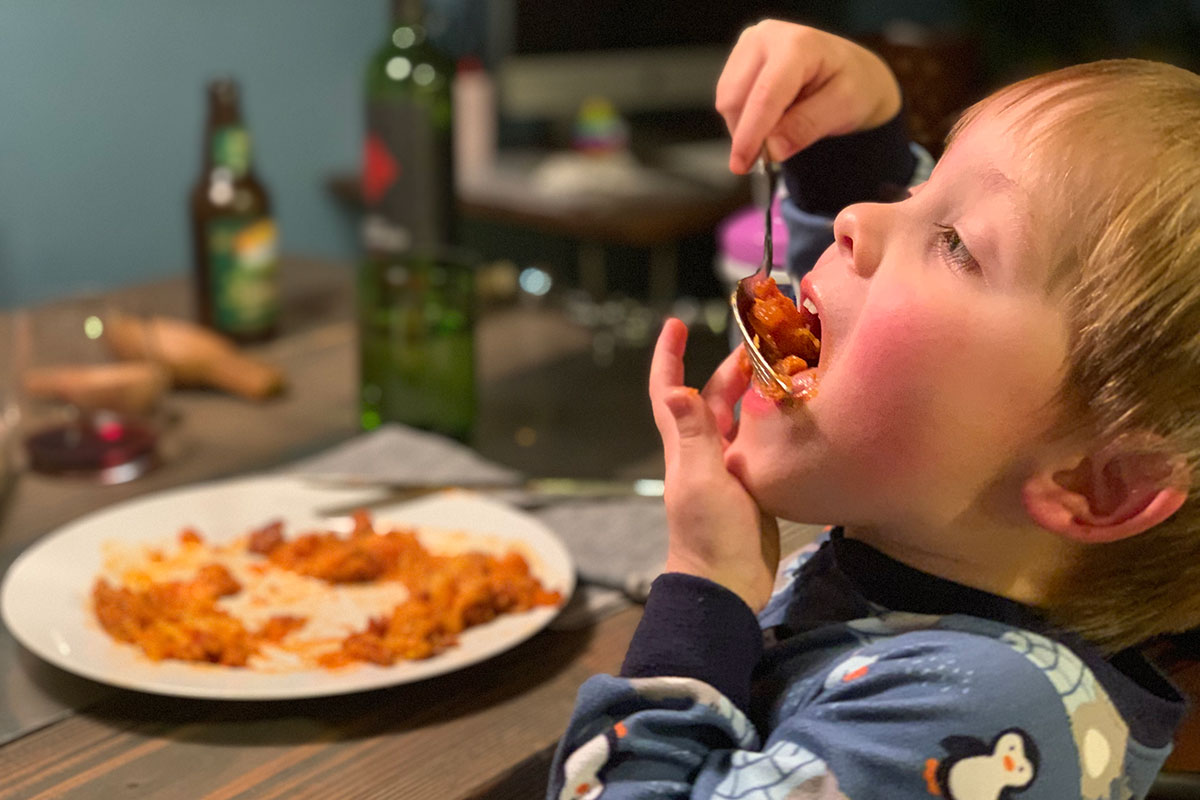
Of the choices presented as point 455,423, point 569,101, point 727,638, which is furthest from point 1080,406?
point 569,101

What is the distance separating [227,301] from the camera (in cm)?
149

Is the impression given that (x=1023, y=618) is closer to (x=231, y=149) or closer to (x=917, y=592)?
(x=917, y=592)

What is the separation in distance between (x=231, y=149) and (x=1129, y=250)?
122 centimetres

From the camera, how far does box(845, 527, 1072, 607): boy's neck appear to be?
583 millimetres

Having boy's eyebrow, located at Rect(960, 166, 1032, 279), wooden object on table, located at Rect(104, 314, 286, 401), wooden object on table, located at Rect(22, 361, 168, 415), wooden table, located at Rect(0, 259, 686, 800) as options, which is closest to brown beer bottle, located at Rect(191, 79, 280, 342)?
wooden object on table, located at Rect(104, 314, 286, 401)

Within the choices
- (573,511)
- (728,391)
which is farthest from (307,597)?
(728,391)

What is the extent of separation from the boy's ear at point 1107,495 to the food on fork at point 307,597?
0.37 m

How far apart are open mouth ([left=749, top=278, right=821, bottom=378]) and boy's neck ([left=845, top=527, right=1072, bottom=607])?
11cm

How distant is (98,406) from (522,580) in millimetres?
570

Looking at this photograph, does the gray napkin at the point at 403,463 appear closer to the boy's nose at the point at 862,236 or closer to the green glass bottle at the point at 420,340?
the green glass bottle at the point at 420,340

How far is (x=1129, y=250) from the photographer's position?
50 centimetres

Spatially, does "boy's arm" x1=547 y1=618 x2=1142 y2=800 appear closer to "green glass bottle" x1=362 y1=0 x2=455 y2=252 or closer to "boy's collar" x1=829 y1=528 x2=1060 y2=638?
"boy's collar" x1=829 y1=528 x2=1060 y2=638

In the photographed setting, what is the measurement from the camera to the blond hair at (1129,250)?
1.63ft

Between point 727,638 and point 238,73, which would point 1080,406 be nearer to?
point 727,638
